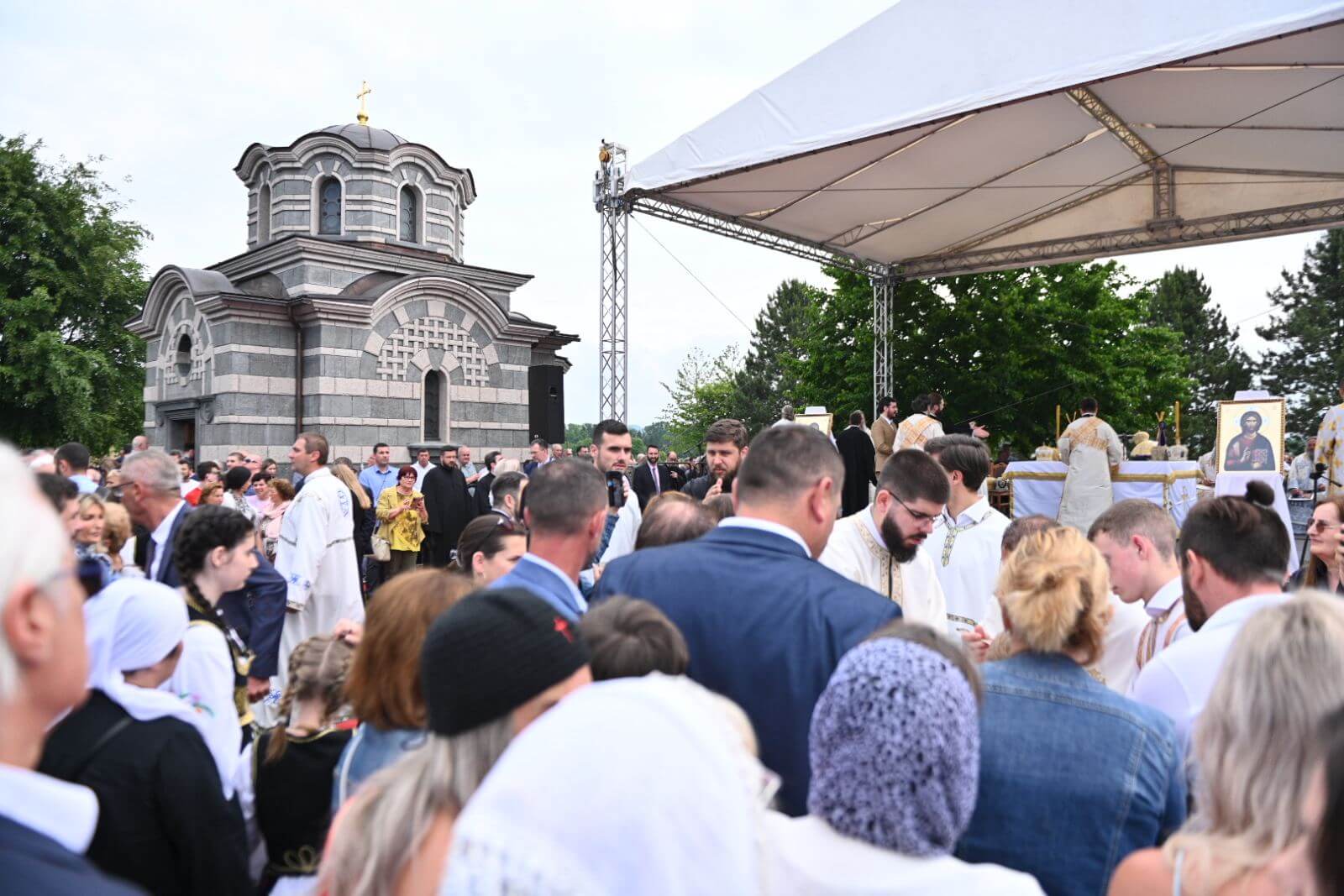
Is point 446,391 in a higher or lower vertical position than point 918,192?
lower

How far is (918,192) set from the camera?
14781 mm

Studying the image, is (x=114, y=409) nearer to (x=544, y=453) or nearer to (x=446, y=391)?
(x=446, y=391)

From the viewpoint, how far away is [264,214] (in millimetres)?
25531

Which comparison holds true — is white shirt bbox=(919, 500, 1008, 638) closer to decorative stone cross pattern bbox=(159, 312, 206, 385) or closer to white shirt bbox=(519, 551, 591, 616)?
white shirt bbox=(519, 551, 591, 616)

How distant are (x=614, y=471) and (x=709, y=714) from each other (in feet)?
22.0

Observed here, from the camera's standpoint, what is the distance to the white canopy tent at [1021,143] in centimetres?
927

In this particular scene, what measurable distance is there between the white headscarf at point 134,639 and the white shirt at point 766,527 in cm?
167

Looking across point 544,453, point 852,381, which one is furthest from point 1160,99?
point 852,381

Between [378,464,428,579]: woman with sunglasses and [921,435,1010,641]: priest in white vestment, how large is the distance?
27.7ft

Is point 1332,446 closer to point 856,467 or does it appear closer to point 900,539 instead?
point 856,467

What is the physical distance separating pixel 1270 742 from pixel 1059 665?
684 mm

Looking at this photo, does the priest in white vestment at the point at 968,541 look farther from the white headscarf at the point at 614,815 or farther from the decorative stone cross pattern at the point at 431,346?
the decorative stone cross pattern at the point at 431,346

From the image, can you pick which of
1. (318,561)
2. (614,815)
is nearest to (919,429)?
(318,561)

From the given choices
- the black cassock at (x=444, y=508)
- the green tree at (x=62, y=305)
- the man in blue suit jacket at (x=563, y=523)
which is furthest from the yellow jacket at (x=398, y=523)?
the green tree at (x=62, y=305)
